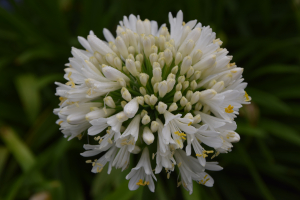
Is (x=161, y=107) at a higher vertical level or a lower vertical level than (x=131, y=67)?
lower

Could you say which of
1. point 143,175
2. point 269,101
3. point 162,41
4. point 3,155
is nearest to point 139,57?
point 162,41

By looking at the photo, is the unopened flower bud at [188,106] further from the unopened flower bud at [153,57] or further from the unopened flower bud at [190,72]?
the unopened flower bud at [153,57]

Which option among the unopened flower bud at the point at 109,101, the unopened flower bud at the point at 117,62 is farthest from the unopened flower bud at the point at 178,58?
the unopened flower bud at the point at 109,101

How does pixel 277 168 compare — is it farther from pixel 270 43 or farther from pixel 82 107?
pixel 82 107

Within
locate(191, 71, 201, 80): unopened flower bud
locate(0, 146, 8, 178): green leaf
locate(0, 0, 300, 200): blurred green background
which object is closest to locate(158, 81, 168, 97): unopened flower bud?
locate(191, 71, 201, 80): unopened flower bud

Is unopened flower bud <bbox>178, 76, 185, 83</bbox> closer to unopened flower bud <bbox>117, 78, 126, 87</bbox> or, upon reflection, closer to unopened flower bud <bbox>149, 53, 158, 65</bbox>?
unopened flower bud <bbox>149, 53, 158, 65</bbox>

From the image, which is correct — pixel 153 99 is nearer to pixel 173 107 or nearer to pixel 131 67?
pixel 173 107

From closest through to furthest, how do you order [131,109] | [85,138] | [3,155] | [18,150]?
1. [131,109]
2. [18,150]
3. [3,155]
4. [85,138]

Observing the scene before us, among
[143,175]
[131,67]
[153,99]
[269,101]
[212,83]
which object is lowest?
[269,101]
